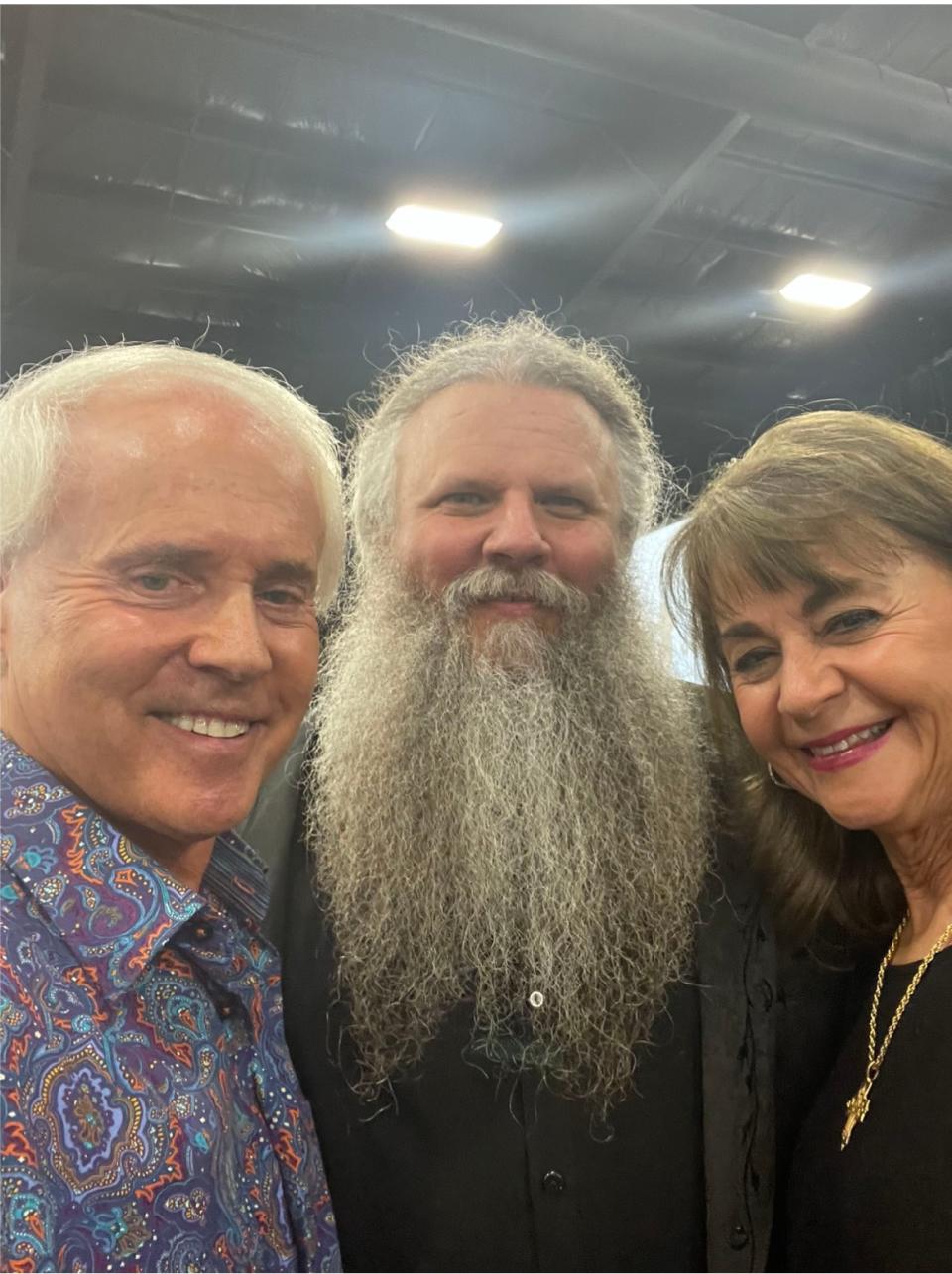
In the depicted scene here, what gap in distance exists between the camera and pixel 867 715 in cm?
96

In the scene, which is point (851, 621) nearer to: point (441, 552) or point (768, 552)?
point (768, 552)

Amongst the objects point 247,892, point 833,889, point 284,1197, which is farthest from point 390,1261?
point 833,889

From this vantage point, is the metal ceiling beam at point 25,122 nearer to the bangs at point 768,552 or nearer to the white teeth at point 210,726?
the white teeth at point 210,726

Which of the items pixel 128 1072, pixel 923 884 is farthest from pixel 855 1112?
pixel 128 1072

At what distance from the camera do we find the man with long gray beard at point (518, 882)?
1.06 meters

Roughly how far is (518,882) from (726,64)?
3.93 ft

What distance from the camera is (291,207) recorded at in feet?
4.34

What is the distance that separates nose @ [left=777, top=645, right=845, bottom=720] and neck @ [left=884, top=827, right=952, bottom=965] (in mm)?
215

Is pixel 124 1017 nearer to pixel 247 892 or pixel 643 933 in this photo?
pixel 247 892

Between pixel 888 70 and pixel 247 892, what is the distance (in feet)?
4.59

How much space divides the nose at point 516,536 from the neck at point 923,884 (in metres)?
0.66

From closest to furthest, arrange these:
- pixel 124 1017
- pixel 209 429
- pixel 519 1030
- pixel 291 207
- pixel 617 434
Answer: pixel 124 1017
pixel 209 429
pixel 519 1030
pixel 291 207
pixel 617 434

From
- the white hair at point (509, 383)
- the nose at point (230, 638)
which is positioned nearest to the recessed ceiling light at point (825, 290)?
the white hair at point (509, 383)

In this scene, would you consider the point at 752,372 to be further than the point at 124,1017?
Yes
